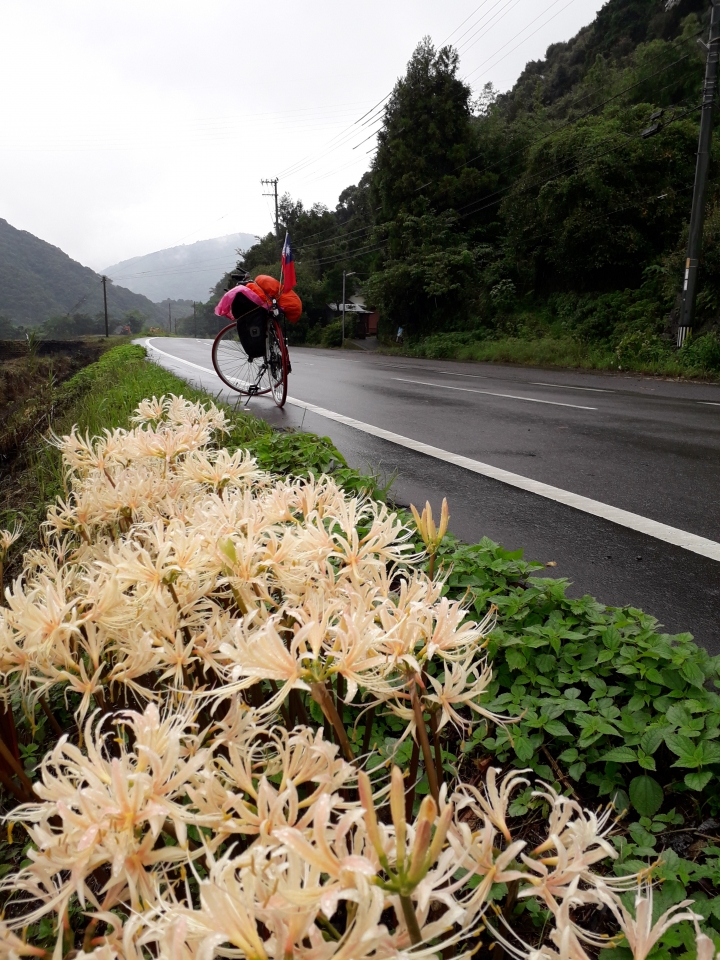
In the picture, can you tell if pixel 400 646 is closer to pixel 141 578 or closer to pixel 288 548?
pixel 288 548

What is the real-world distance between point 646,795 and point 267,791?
3.57 feet

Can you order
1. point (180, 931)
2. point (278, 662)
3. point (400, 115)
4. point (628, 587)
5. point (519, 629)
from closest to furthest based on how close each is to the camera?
1. point (180, 931)
2. point (278, 662)
3. point (519, 629)
4. point (628, 587)
5. point (400, 115)

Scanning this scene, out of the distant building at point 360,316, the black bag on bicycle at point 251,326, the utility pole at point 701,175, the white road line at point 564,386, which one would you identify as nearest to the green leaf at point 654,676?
the black bag on bicycle at point 251,326

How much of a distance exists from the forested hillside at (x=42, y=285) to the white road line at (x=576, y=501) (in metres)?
68.2

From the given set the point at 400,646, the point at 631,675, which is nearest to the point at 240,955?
the point at 400,646

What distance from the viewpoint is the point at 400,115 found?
96.8ft

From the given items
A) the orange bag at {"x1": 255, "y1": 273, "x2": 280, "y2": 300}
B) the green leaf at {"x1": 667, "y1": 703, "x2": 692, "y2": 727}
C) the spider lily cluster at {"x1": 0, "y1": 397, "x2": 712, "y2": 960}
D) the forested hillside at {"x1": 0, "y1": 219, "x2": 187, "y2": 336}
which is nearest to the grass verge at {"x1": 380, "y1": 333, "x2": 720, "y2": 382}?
the orange bag at {"x1": 255, "y1": 273, "x2": 280, "y2": 300}

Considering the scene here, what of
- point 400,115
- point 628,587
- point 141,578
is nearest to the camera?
point 141,578

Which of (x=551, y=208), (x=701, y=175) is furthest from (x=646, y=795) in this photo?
(x=551, y=208)

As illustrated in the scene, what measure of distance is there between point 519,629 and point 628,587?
29.1 inches

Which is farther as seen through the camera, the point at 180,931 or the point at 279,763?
the point at 279,763

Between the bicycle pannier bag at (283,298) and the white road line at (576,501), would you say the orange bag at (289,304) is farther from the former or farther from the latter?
the white road line at (576,501)

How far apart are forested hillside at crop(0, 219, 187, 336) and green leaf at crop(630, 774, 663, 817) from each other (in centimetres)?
7166

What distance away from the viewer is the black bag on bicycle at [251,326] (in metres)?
6.83
